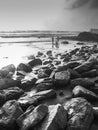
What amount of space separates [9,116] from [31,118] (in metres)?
0.66

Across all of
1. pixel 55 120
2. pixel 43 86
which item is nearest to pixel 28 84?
pixel 43 86

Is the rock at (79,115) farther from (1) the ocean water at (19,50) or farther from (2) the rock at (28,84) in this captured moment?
(1) the ocean water at (19,50)

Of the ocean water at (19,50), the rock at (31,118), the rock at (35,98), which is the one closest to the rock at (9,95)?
the rock at (35,98)

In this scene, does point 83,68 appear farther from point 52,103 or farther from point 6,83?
point 6,83

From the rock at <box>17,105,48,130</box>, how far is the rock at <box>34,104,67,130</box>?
133 mm

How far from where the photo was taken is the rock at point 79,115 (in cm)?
388

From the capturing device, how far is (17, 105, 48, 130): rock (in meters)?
3.87

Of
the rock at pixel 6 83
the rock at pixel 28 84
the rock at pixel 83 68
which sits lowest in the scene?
the rock at pixel 28 84

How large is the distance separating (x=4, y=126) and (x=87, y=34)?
36.1 m

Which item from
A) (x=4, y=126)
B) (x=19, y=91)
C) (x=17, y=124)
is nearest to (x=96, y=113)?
(x=17, y=124)

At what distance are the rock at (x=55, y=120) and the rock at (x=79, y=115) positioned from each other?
15 cm

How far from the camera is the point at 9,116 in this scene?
421cm

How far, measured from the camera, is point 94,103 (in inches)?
210

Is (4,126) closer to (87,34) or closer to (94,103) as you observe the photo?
Answer: (94,103)
